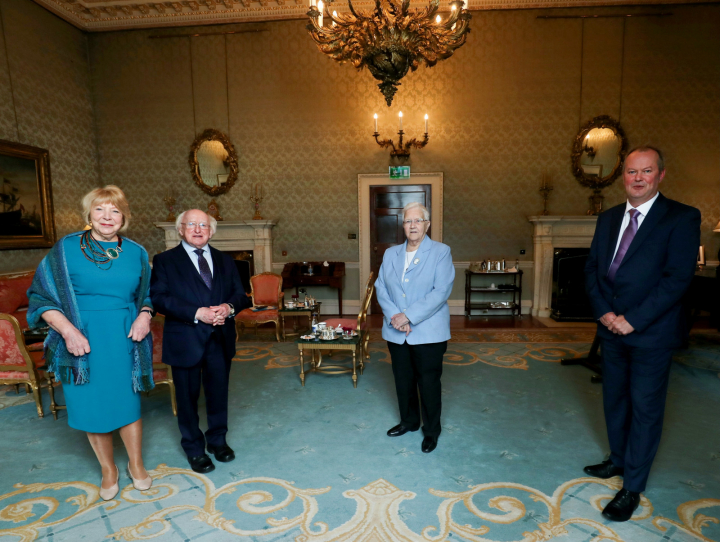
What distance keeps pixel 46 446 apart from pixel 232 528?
6.10 ft

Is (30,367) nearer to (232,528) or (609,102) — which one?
(232,528)

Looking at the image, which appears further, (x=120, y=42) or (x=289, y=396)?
(x=120, y=42)

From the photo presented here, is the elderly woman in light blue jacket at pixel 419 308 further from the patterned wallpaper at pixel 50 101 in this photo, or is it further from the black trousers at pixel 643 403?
the patterned wallpaper at pixel 50 101

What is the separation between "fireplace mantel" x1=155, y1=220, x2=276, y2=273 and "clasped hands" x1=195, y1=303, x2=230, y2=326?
5335 mm

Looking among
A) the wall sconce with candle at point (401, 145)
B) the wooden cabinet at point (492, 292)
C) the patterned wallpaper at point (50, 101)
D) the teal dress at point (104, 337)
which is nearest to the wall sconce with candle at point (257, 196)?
the wall sconce with candle at point (401, 145)

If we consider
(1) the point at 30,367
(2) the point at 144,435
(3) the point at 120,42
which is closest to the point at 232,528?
(2) the point at 144,435

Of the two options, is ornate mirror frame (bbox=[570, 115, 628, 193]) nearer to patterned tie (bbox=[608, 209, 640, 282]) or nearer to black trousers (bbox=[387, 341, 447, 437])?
patterned tie (bbox=[608, 209, 640, 282])

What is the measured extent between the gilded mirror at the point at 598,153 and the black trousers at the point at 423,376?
6004 mm

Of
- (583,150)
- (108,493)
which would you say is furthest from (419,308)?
(583,150)

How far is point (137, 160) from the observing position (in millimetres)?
8117

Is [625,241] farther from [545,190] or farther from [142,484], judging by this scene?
[545,190]

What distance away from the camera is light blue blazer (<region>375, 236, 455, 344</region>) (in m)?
2.80

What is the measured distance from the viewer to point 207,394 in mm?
2795

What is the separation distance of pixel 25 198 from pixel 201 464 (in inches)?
247
